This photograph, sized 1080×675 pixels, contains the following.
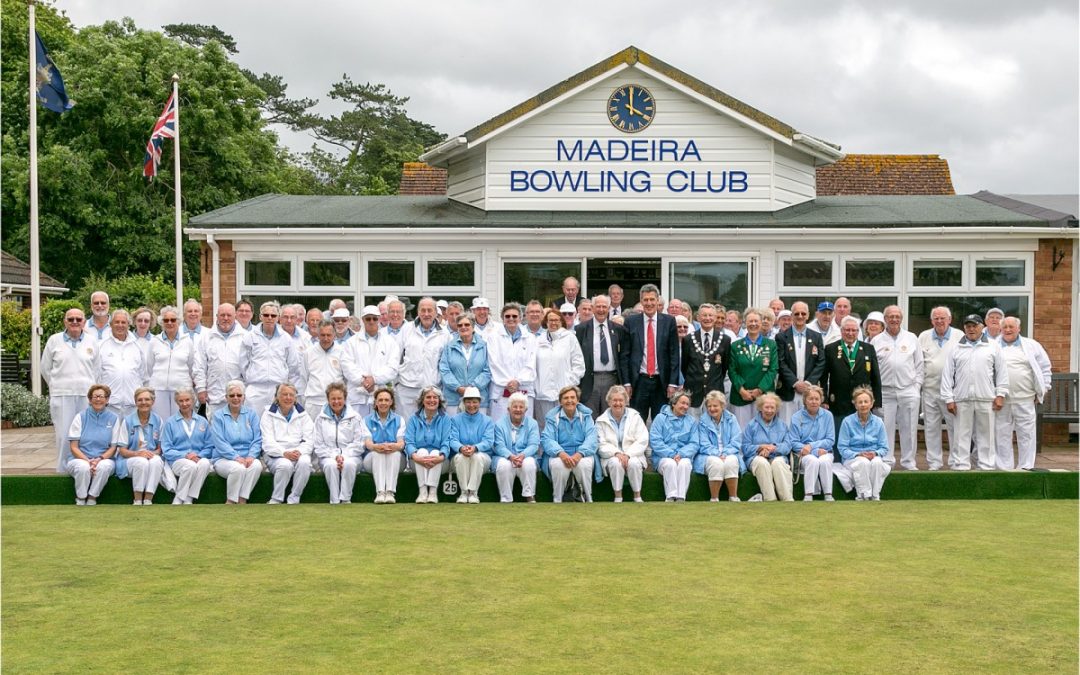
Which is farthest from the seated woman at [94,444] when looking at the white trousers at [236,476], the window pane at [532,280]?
the window pane at [532,280]

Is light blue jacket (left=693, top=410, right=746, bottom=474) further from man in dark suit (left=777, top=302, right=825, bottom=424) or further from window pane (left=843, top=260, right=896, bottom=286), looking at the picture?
window pane (left=843, top=260, right=896, bottom=286)

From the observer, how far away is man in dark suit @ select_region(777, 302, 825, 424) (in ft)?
33.5

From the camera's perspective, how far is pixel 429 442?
9.42 m

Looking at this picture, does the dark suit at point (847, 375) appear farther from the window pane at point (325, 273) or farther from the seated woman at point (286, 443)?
the window pane at point (325, 273)

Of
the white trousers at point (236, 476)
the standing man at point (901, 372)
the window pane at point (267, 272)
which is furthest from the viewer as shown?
the window pane at point (267, 272)

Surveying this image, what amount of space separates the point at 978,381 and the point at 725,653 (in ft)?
22.2

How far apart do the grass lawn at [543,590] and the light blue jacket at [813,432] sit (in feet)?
3.07

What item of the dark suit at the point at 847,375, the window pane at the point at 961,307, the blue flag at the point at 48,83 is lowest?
the dark suit at the point at 847,375

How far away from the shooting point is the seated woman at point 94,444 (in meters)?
9.20

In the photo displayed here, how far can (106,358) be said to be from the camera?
1020cm

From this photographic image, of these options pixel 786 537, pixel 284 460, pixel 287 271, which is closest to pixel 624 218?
pixel 287 271

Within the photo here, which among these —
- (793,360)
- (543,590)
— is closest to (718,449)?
(793,360)

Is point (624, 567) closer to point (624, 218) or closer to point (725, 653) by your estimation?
point (725, 653)

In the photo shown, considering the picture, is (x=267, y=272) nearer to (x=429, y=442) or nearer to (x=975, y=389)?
(x=429, y=442)
